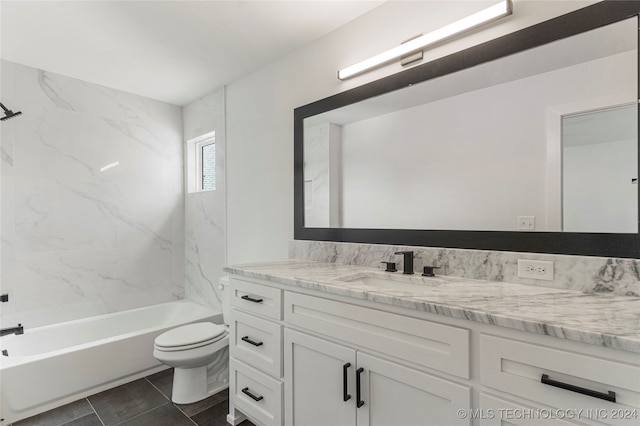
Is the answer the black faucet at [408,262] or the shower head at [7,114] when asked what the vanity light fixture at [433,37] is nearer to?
the black faucet at [408,262]

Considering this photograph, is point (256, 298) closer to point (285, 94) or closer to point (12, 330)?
point (285, 94)

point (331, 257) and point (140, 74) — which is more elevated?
point (140, 74)

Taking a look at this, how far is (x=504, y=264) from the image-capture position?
1401 millimetres

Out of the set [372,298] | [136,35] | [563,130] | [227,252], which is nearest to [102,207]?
[227,252]

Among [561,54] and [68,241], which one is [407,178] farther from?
[68,241]

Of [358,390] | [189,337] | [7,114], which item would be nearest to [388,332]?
[358,390]

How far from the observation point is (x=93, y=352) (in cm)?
226

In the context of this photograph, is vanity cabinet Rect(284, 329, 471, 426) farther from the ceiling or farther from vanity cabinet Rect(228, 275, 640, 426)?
the ceiling

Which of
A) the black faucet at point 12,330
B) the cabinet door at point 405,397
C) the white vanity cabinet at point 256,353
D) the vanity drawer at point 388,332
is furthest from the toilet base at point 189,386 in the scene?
the cabinet door at point 405,397

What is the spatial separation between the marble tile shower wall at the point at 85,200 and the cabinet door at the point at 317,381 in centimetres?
233

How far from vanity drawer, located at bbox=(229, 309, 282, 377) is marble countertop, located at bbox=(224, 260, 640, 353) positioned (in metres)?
0.27

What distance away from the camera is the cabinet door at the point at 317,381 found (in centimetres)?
130

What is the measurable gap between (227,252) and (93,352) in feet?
3.93

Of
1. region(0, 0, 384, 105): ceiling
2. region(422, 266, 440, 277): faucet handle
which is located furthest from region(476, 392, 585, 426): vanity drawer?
region(0, 0, 384, 105): ceiling
